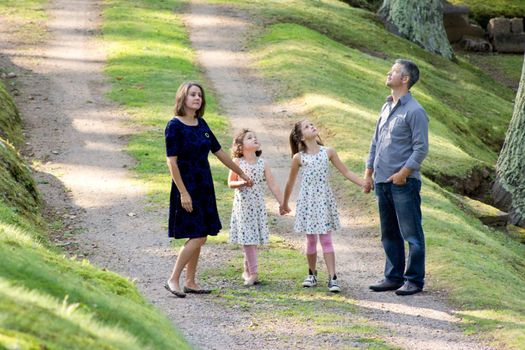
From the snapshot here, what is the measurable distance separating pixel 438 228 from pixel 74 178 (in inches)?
223

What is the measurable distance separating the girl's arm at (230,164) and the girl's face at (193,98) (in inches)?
24.1

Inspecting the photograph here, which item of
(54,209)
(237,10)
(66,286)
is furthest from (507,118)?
(66,286)

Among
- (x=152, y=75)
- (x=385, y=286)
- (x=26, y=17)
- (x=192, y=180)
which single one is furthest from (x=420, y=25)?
(x=192, y=180)

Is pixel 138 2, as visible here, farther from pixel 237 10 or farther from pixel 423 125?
pixel 423 125

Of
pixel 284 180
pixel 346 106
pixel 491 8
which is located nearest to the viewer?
pixel 284 180

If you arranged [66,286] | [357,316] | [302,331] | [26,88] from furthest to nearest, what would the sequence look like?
1. [26,88]
2. [357,316]
3. [302,331]
4. [66,286]

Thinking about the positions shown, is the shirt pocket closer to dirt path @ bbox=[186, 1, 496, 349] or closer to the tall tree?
dirt path @ bbox=[186, 1, 496, 349]

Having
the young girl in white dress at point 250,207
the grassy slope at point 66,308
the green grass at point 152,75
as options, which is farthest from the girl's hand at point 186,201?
the green grass at point 152,75

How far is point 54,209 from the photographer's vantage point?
14.2 m

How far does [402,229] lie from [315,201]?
955mm

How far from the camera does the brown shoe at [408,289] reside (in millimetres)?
10859

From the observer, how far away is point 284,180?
53.3 ft

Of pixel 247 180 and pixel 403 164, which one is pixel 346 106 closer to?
pixel 403 164

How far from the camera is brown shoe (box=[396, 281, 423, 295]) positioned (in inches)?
428
